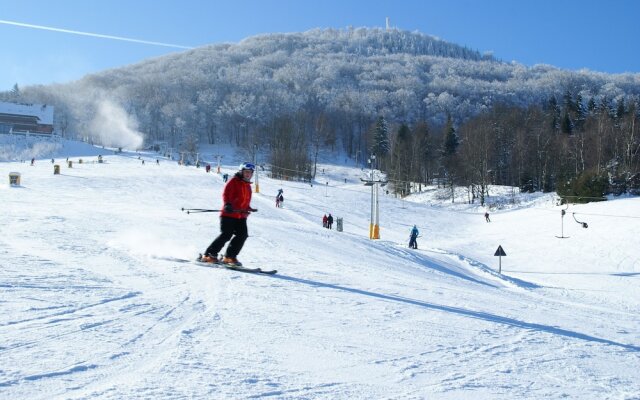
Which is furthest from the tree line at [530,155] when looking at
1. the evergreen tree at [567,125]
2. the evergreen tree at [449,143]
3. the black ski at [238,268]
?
the black ski at [238,268]

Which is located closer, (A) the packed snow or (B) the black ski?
(A) the packed snow

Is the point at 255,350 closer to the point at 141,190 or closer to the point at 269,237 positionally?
the point at 269,237

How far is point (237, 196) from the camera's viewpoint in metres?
8.49

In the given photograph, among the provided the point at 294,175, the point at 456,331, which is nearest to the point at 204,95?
the point at 294,175

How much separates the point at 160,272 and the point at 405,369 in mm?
4862

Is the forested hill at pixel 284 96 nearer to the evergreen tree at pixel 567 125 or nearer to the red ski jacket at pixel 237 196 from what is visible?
the evergreen tree at pixel 567 125

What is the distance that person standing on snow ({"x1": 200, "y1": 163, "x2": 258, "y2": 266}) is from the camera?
8445 mm

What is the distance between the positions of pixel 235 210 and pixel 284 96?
5608 inches

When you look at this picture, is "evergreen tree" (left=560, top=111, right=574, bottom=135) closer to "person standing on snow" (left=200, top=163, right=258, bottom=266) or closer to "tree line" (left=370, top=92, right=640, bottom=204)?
"tree line" (left=370, top=92, right=640, bottom=204)

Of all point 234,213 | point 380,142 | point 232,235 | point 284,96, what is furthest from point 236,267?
point 284,96

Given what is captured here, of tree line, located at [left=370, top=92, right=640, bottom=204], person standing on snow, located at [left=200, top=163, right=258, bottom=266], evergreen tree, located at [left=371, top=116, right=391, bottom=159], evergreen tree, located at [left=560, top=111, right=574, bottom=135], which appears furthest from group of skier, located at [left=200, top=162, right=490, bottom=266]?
evergreen tree, located at [left=371, top=116, right=391, bottom=159]

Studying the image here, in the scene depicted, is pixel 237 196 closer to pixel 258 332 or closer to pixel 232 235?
pixel 232 235

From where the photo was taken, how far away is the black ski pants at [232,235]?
859 cm

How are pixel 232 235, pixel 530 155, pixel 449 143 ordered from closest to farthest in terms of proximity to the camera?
pixel 232 235 < pixel 530 155 < pixel 449 143
